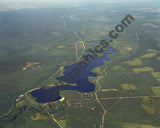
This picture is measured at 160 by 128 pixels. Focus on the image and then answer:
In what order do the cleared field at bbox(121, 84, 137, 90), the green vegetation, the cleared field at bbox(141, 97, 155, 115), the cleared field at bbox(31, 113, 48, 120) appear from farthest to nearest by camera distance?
the cleared field at bbox(121, 84, 137, 90) → the cleared field at bbox(141, 97, 155, 115) → the cleared field at bbox(31, 113, 48, 120) → the green vegetation

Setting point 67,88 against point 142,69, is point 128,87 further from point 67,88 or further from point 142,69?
point 67,88

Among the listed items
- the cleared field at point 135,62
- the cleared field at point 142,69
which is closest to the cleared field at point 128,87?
the cleared field at point 142,69

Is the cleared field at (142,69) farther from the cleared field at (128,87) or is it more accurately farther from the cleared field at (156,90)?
A: the cleared field at (156,90)

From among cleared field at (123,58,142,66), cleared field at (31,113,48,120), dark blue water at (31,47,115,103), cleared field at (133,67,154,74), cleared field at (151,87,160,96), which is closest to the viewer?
cleared field at (31,113,48,120)

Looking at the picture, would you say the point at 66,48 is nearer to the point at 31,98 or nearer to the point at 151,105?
the point at 31,98

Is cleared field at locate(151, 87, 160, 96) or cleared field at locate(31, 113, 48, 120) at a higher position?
cleared field at locate(151, 87, 160, 96)

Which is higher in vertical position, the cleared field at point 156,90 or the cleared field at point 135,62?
the cleared field at point 135,62

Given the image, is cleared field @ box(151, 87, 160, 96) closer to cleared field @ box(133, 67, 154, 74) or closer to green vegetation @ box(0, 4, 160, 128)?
green vegetation @ box(0, 4, 160, 128)

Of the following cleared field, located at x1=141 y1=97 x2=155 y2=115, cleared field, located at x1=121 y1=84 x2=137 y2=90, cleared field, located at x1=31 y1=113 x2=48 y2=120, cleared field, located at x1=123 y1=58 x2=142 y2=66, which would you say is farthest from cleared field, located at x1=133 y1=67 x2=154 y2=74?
cleared field, located at x1=31 y1=113 x2=48 y2=120

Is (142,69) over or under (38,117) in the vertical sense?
over

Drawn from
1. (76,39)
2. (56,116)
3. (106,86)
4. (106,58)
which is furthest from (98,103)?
(76,39)

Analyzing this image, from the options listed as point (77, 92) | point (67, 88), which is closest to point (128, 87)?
point (77, 92)
